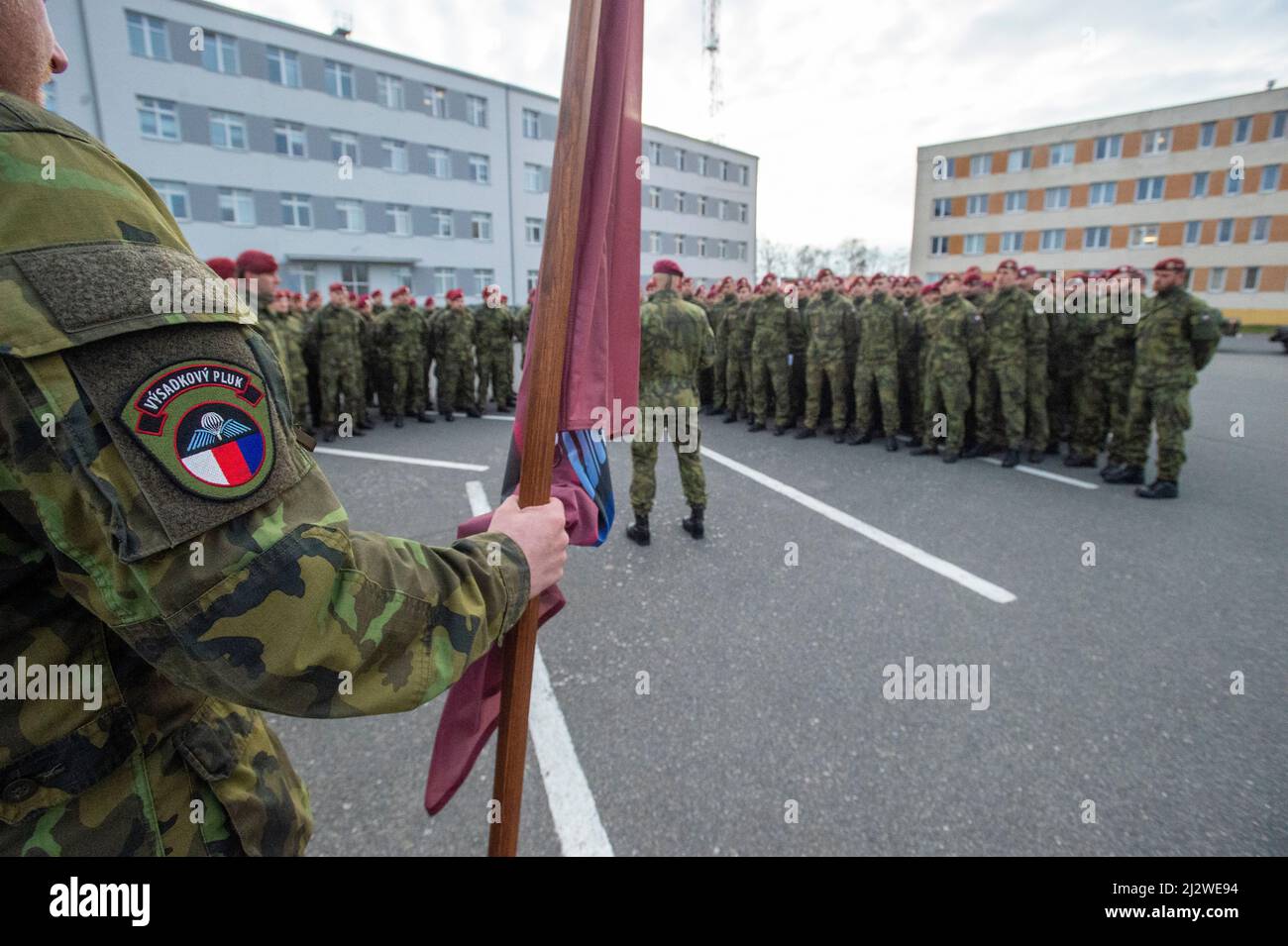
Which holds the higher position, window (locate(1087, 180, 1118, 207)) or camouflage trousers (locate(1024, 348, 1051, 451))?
window (locate(1087, 180, 1118, 207))

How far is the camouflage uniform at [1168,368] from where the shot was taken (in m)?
6.57

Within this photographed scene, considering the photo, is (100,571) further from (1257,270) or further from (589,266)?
(1257,270)

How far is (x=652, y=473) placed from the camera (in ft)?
18.4

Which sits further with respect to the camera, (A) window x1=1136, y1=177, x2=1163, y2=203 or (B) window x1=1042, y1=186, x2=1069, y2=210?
(B) window x1=1042, y1=186, x2=1069, y2=210

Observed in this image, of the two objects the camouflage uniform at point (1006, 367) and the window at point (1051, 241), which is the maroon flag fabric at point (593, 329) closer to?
the camouflage uniform at point (1006, 367)

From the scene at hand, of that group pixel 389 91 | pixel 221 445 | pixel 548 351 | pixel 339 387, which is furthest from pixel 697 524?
pixel 389 91

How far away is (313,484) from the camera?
2.89 feet

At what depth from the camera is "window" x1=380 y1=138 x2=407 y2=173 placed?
32906mm

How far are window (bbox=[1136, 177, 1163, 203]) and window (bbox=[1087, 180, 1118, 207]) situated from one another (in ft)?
3.99

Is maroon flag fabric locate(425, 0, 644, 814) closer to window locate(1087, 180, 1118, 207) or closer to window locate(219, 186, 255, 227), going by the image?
window locate(219, 186, 255, 227)

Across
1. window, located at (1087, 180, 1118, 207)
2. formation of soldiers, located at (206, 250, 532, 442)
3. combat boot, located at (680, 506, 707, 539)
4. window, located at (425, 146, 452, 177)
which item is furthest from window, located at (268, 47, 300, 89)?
window, located at (1087, 180, 1118, 207)

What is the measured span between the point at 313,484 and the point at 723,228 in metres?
54.2

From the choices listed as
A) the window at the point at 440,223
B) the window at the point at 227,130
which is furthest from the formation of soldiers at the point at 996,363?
the window at the point at 440,223

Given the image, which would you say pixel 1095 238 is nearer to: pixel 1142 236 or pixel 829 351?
pixel 1142 236
